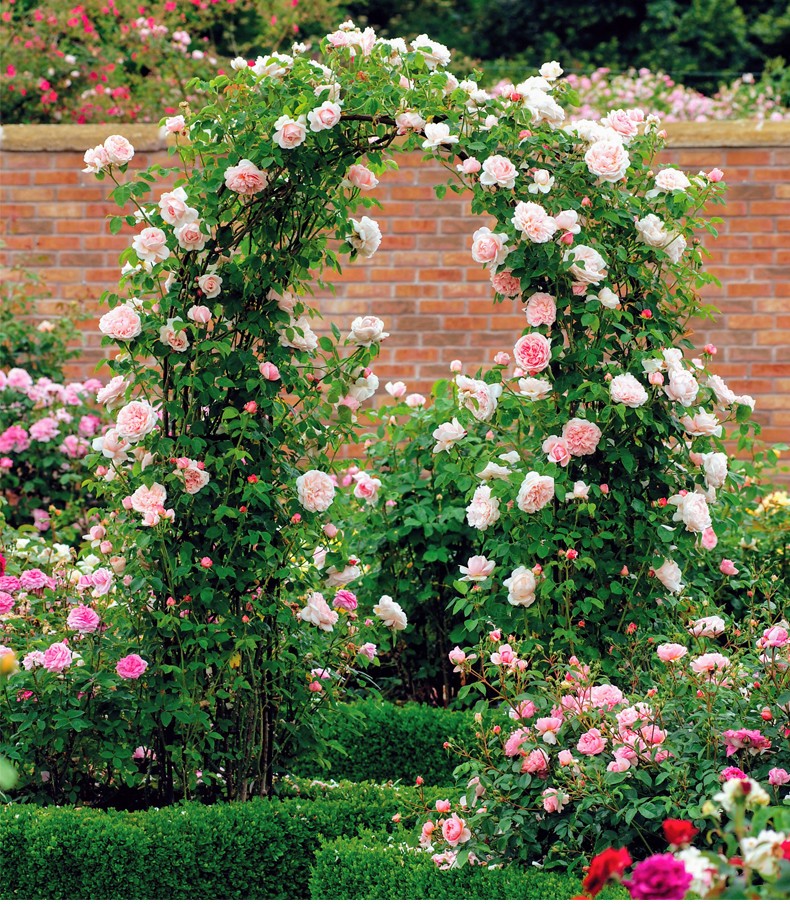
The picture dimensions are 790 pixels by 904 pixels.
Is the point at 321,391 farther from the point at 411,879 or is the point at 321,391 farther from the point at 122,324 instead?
the point at 411,879

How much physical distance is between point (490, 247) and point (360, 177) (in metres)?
0.44

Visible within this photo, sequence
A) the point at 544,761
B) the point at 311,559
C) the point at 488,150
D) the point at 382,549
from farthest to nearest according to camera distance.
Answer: the point at 382,549 < the point at 311,559 < the point at 488,150 < the point at 544,761

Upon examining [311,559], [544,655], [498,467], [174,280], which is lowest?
[544,655]

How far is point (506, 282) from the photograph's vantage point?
10.5ft

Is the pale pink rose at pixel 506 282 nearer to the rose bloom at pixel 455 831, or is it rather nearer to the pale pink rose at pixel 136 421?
the pale pink rose at pixel 136 421

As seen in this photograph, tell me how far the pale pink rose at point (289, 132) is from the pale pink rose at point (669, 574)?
1448 millimetres

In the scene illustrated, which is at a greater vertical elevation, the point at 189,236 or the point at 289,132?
the point at 289,132

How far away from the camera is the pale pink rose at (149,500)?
3.02 m

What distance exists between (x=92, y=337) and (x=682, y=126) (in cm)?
311

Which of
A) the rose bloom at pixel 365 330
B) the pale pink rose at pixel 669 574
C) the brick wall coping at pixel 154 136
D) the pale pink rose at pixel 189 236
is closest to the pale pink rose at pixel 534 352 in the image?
the rose bloom at pixel 365 330

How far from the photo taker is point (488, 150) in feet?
→ 10.0

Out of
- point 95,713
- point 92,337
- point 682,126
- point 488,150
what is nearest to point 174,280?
point 488,150

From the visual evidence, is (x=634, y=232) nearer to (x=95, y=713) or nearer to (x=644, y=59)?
(x=95, y=713)

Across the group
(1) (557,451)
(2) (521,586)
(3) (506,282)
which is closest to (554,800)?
(2) (521,586)
